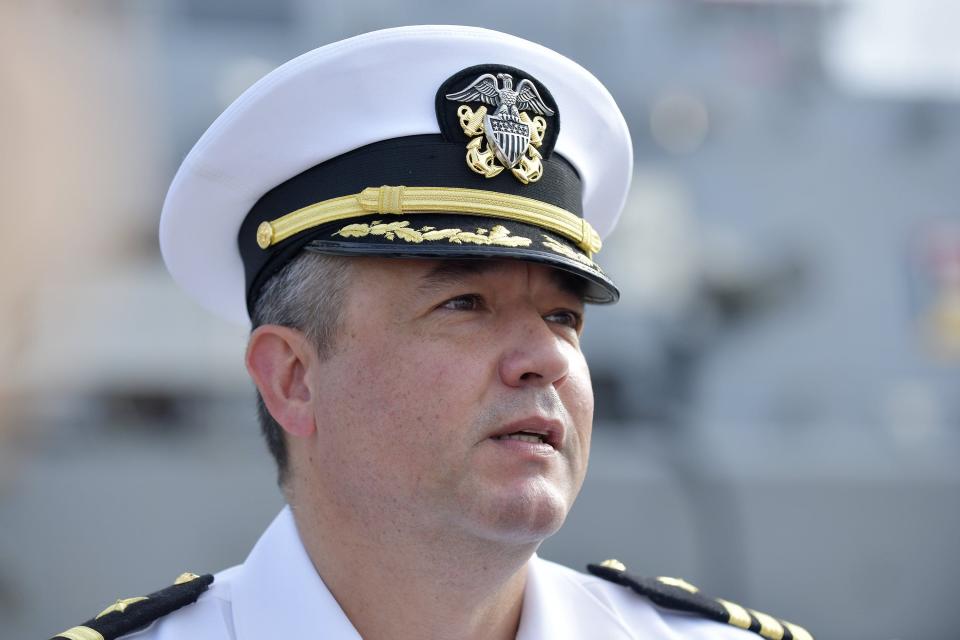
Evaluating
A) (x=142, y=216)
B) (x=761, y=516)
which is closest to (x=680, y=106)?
(x=761, y=516)

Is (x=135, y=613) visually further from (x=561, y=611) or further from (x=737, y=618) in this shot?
(x=737, y=618)

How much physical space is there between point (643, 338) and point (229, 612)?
8522mm

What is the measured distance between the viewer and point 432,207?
1.73 meters

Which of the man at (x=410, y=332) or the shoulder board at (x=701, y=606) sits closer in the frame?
the man at (x=410, y=332)

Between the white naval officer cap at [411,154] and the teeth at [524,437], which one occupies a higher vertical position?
the white naval officer cap at [411,154]

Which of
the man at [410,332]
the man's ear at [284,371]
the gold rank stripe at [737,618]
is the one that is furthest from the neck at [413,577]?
the gold rank stripe at [737,618]

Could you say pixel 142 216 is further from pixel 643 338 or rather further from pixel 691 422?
pixel 691 422

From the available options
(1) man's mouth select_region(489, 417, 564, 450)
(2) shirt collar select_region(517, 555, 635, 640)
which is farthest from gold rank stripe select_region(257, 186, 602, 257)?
(2) shirt collar select_region(517, 555, 635, 640)

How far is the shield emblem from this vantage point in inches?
69.4

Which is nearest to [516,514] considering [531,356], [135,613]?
[531,356]

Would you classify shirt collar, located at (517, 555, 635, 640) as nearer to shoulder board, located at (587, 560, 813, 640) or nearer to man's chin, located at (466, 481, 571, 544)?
shoulder board, located at (587, 560, 813, 640)

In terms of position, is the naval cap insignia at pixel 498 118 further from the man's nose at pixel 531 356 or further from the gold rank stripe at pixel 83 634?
the gold rank stripe at pixel 83 634

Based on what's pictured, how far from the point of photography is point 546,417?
165 cm

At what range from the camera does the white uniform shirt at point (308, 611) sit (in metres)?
1.78
